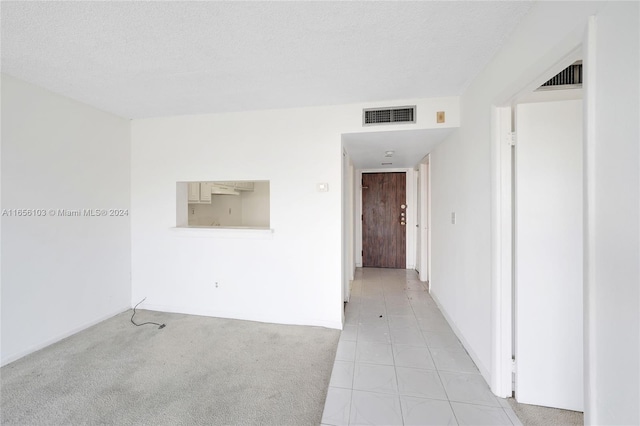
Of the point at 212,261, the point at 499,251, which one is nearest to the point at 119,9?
the point at 212,261

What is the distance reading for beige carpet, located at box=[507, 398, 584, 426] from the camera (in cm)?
148

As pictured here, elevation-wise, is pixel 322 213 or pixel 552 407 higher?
pixel 322 213

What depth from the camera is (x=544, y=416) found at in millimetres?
1533

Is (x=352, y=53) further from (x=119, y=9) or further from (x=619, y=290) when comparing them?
(x=619, y=290)

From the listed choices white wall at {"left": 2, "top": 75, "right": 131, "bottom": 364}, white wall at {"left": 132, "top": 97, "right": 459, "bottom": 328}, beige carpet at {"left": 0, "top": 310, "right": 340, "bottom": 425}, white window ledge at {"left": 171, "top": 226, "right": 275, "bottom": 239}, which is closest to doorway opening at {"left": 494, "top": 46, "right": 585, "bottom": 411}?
white wall at {"left": 132, "top": 97, "right": 459, "bottom": 328}

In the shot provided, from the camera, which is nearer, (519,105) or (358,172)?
(519,105)

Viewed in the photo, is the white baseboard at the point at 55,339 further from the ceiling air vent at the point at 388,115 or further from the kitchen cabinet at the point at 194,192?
the ceiling air vent at the point at 388,115

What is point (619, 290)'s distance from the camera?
848mm

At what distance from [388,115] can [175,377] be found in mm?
2896

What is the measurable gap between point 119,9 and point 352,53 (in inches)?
53.3

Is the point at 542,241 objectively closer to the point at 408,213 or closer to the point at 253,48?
the point at 253,48

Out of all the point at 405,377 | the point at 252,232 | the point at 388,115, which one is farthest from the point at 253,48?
the point at 405,377
